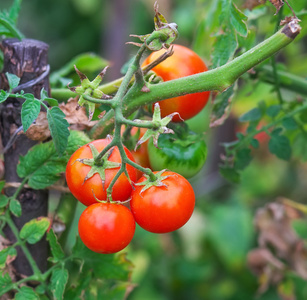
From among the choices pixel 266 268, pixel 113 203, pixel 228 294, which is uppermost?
pixel 113 203

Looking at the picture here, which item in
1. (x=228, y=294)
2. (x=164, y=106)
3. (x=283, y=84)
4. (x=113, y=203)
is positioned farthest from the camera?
(x=228, y=294)

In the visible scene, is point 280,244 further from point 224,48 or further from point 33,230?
point 33,230

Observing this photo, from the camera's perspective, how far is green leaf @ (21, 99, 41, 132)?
0.64 metres

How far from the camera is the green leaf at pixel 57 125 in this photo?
66 cm

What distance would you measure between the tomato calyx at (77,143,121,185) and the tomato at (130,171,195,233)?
0.05 meters

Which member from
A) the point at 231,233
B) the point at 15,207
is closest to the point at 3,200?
the point at 15,207

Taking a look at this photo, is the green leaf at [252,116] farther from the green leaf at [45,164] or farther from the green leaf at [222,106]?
the green leaf at [45,164]

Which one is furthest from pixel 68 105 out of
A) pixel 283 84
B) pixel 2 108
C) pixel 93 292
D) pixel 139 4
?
pixel 139 4

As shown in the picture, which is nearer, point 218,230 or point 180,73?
point 180,73

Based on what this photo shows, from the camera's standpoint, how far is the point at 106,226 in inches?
24.0

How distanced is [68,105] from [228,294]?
144cm

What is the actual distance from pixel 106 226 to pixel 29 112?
20 cm

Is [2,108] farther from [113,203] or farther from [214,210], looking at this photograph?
[214,210]

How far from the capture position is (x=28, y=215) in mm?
799
